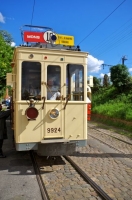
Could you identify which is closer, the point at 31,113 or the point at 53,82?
the point at 31,113

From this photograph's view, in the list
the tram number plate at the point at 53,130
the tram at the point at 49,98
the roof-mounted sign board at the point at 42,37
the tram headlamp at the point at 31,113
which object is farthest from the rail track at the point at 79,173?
the roof-mounted sign board at the point at 42,37

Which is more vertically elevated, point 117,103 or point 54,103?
point 54,103

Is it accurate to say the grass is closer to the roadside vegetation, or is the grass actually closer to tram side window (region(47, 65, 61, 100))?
the roadside vegetation

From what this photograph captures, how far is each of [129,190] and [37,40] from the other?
14.4 feet

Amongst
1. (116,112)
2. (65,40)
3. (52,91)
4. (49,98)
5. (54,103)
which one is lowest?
(116,112)

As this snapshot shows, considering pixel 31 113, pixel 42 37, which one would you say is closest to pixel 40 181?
pixel 31 113

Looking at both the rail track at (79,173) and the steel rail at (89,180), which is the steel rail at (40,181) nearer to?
the rail track at (79,173)

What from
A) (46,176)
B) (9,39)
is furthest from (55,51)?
(9,39)

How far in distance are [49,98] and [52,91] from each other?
0.64 ft

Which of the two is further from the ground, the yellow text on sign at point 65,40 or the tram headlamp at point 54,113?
the yellow text on sign at point 65,40

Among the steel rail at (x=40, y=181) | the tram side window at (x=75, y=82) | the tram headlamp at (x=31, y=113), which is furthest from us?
the tram side window at (x=75, y=82)

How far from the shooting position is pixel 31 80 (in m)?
5.48

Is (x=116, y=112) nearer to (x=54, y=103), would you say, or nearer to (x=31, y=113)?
(x=54, y=103)

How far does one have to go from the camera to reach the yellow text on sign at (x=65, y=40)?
6.49 metres
